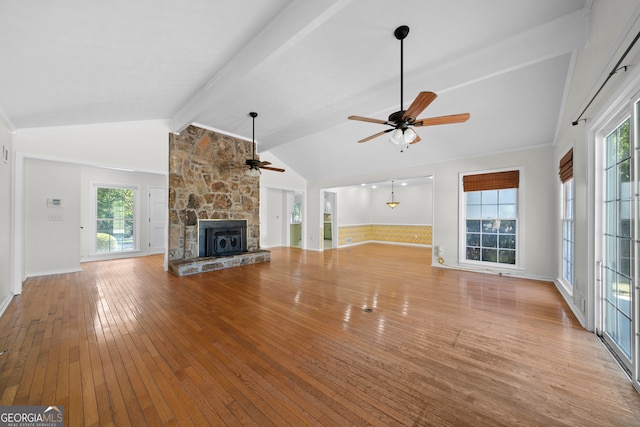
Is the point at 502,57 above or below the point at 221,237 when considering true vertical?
above

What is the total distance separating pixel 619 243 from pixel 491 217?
Answer: 3088mm

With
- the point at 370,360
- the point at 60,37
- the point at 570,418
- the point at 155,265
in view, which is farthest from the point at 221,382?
the point at 155,265

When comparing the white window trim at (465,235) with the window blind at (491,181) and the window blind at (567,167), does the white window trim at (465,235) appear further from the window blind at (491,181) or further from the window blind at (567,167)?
the window blind at (567,167)

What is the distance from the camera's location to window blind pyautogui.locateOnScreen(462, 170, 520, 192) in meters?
4.57

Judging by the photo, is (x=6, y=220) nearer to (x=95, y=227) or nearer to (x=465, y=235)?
(x=95, y=227)

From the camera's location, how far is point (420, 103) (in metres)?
2.11

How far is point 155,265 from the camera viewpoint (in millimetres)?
5496

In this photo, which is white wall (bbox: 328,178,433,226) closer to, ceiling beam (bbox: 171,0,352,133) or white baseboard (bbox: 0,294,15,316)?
ceiling beam (bbox: 171,0,352,133)

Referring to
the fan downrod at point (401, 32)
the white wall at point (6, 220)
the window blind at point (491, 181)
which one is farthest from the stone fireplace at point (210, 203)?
the window blind at point (491, 181)

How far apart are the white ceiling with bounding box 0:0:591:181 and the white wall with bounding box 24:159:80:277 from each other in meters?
1.31

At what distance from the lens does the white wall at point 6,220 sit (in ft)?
9.59

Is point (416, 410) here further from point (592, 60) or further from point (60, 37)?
point (60, 37)

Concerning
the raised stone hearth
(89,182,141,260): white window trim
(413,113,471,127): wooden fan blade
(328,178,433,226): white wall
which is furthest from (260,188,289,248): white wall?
(413,113,471,127): wooden fan blade

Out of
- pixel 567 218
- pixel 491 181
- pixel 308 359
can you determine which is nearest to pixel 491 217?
pixel 491 181
